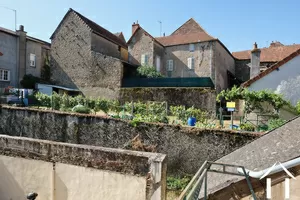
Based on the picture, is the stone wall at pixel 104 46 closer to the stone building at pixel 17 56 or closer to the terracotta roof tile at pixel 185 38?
the terracotta roof tile at pixel 185 38

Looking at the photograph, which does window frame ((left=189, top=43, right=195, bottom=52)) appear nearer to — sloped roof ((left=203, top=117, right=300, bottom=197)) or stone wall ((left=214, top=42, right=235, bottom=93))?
stone wall ((left=214, top=42, right=235, bottom=93))

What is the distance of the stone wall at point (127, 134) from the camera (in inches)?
410

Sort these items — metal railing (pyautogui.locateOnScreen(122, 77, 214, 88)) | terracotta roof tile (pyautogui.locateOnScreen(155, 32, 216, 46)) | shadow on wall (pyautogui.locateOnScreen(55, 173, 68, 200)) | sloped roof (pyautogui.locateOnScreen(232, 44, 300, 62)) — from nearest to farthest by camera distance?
shadow on wall (pyautogui.locateOnScreen(55, 173, 68, 200))
metal railing (pyautogui.locateOnScreen(122, 77, 214, 88))
terracotta roof tile (pyautogui.locateOnScreen(155, 32, 216, 46))
sloped roof (pyautogui.locateOnScreen(232, 44, 300, 62))

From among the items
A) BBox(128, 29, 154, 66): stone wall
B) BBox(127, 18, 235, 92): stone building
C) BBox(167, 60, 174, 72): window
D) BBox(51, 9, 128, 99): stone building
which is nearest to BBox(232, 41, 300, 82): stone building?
BBox(127, 18, 235, 92): stone building

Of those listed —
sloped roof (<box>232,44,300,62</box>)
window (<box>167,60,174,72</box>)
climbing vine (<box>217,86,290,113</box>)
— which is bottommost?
climbing vine (<box>217,86,290,113</box>)

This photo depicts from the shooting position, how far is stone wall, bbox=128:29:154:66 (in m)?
28.0

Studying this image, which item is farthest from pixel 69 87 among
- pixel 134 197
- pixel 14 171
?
pixel 134 197

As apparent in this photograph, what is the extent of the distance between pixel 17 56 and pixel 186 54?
19.9 metres

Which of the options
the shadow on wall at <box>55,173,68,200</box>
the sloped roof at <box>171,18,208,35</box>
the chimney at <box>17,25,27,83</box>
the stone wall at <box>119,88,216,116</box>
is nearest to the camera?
the shadow on wall at <box>55,173,68,200</box>

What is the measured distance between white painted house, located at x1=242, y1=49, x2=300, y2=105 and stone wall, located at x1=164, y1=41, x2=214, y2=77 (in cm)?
1109

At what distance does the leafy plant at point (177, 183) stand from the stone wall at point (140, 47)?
62.0 feet

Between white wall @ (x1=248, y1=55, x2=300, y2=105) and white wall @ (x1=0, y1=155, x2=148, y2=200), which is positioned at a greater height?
white wall @ (x1=248, y1=55, x2=300, y2=105)

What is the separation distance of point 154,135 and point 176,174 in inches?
84.3

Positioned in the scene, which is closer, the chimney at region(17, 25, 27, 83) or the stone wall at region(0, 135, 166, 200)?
the stone wall at region(0, 135, 166, 200)
